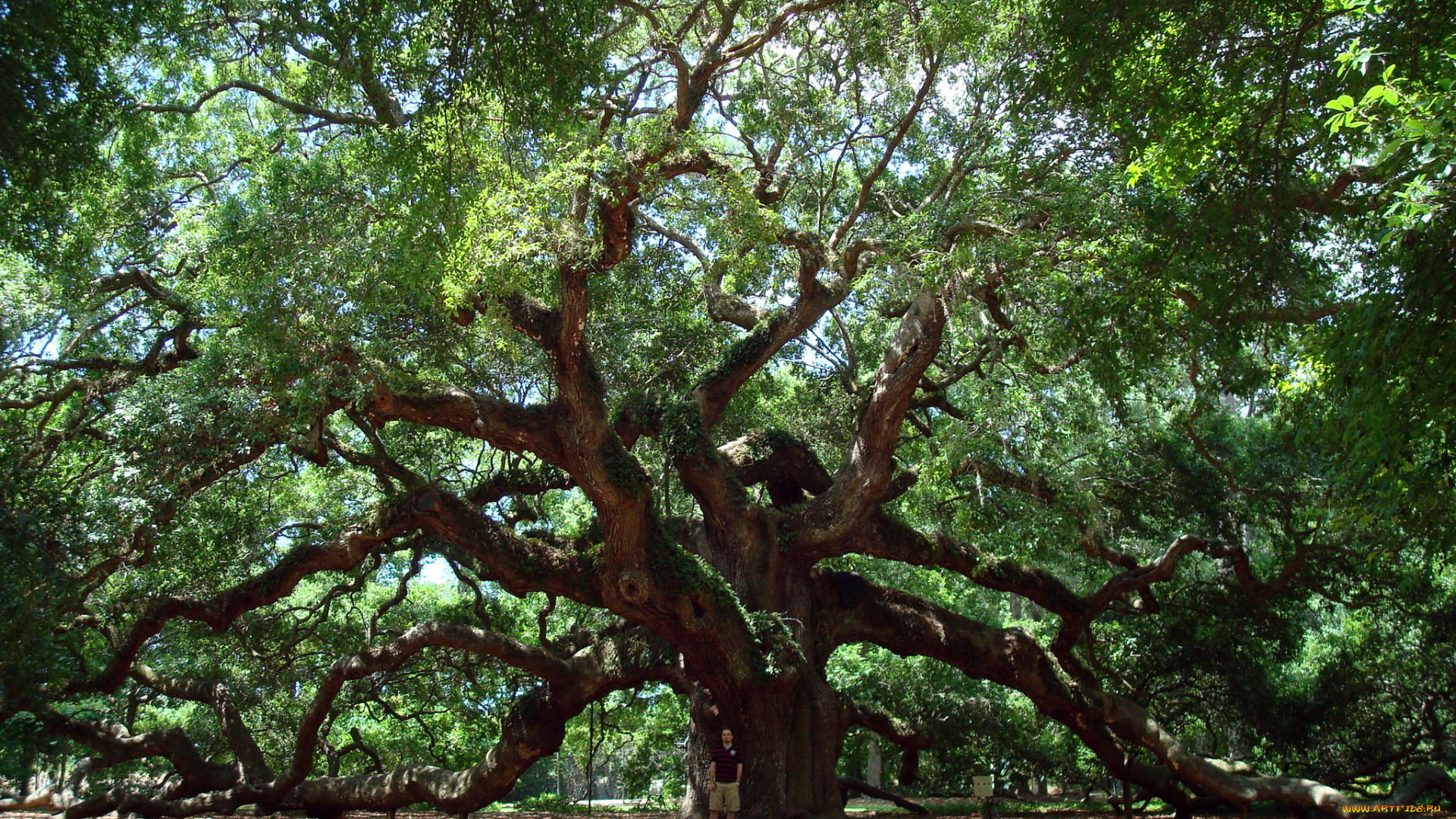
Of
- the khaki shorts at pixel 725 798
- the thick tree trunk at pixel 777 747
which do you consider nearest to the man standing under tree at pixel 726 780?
the khaki shorts at pixel 725 798

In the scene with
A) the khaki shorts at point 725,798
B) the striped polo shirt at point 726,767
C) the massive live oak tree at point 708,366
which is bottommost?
the khaki shorts at point 725,798

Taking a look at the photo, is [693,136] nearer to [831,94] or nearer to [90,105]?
[831,94]

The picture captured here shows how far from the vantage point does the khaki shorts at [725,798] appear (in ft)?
25.8

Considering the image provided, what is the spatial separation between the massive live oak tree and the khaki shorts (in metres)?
0.78

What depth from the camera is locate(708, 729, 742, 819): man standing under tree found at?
789cm

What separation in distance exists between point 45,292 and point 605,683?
23.4ft

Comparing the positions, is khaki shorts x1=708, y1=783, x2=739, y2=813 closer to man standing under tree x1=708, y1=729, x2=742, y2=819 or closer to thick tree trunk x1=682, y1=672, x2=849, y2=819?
man standing under tree x1=708, y1=729, x2=742, y2=819

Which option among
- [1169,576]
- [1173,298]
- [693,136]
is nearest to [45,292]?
[693,136]

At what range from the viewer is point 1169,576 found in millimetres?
10742

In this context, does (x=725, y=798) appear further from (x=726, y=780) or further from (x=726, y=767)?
(x=726, y=767)

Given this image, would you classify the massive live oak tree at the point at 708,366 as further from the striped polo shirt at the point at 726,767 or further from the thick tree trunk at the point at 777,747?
the striped polo shirt at the point at 726,767

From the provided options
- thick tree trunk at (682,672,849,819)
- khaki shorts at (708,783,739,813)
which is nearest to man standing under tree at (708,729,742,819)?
khaki shorts at (708,783,739,813)

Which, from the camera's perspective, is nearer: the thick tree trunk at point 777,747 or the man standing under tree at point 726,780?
the man standing under tree at point 726,780

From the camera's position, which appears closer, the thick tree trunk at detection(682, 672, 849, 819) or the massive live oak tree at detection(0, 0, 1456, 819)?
the massive live oak tree at detection(0, 0, 1456, 819)
